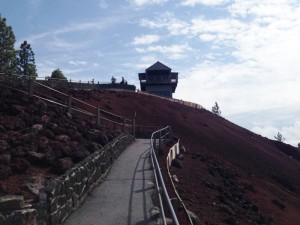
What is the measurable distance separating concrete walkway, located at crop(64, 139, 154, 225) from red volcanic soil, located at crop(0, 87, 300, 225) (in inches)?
79.6

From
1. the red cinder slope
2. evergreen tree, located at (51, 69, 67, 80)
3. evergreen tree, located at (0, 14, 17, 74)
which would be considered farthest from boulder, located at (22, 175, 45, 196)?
evergreen tree, located at (51, 69, 67, 80)

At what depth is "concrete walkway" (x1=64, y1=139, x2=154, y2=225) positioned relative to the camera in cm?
1047

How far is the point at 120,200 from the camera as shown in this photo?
12.3 meters

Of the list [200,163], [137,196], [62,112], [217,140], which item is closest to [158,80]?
[217,140]

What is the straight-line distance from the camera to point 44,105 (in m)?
19.7

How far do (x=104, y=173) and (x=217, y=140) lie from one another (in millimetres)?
34562

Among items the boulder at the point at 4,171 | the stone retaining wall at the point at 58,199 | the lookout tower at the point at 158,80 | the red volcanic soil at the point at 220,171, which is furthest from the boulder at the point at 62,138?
the lookout tower at the point at 158,80

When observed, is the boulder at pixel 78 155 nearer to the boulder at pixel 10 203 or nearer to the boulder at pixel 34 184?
the boulder at pixel 34 184

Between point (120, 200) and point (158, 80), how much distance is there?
279 feet

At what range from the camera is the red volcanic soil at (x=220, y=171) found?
19.6 meters

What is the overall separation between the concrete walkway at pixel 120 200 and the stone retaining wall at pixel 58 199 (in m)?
0.26

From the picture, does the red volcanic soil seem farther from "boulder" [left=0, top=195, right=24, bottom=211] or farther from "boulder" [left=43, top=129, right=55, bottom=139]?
"boulder" [left=0, top=195, right=24, bottom=211]

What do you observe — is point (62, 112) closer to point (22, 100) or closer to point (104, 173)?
point (22, 100)

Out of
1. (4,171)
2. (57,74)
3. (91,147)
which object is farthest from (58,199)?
(57,74)
